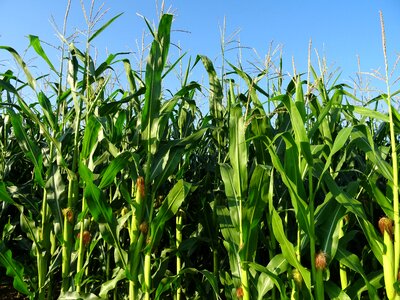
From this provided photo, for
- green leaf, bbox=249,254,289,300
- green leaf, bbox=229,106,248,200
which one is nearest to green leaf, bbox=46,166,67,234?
green leaf, bbox=229,106,248,200

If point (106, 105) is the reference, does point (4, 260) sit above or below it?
below

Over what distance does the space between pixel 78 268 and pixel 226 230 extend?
3.16 feet

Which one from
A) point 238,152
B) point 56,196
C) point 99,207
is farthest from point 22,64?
point 238,152

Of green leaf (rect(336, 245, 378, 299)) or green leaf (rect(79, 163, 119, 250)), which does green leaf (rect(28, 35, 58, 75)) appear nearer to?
green leaf (rect(79, 163, 119, 250))

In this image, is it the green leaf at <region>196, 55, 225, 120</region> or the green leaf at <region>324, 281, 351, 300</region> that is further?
the green leaf at <region>196, 55, 225, 120</region>

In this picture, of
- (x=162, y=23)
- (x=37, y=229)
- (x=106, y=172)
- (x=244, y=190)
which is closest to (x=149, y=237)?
(x=106, y=172)

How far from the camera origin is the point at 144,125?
2.25m

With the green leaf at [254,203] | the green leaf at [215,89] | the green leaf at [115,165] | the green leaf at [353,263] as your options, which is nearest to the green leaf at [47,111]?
the green leaf at [115,165]

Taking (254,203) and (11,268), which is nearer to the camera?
(254,203)

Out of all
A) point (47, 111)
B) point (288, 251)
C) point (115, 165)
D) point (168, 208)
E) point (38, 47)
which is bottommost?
point (288, 251)

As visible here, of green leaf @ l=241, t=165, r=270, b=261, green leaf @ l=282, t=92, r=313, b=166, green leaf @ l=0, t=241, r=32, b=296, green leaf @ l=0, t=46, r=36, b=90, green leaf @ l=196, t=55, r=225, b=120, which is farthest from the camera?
green leaf @ l=196, t=55, r=225, b=120

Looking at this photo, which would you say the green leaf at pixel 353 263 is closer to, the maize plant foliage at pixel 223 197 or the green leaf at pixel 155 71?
the maize plant foliage at pixel 223 197

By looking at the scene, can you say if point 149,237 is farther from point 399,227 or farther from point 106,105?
point 399,227

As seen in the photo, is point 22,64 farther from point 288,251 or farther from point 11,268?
point 288,251
